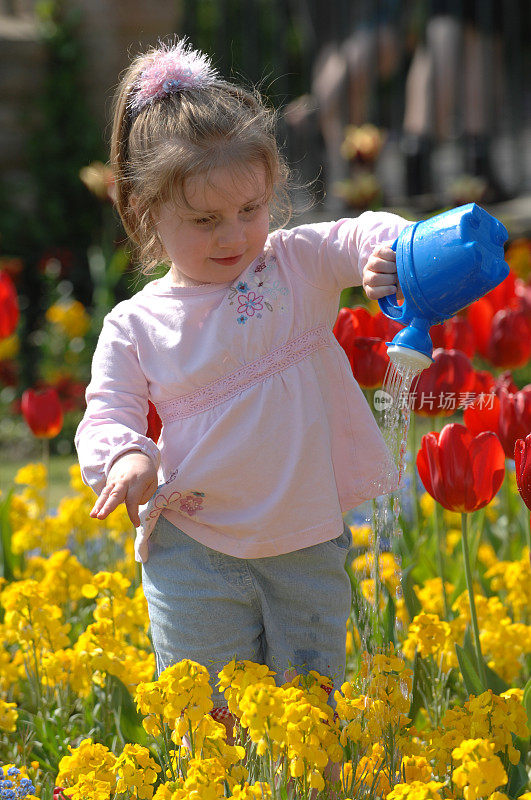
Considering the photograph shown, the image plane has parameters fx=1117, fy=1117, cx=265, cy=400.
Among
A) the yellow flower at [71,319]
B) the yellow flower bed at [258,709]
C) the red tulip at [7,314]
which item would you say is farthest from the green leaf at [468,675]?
the yellow flower at [71,319]

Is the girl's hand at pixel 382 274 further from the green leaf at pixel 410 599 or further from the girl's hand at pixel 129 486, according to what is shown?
the green leaf at pixel 410 599

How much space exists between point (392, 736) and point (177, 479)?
0.56 metres

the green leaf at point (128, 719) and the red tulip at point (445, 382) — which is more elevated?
the red tulip at point (445, 382)

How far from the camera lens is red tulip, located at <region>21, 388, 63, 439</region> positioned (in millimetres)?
2941

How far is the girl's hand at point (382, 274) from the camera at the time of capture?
1.74 meters

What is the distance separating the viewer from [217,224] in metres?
1.88

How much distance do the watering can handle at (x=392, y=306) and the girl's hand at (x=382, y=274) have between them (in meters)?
0.02

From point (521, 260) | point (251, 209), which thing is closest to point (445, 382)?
point (251, 209)

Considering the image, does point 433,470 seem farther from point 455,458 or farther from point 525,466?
point 525,466

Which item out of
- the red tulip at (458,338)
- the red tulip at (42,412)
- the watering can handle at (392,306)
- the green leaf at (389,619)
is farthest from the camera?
the red tulip at (42,412)

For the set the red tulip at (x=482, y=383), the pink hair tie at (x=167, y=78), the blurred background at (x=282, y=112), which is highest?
the blurred background at (x=282, y=112)

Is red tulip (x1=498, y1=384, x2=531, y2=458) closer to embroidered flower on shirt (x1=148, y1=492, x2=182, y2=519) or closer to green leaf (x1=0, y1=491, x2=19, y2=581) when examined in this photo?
embroidered flower on shirt (x1=148, y1=492, x2=182, y2=519)

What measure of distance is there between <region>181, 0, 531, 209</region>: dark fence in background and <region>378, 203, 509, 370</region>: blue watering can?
4997mm

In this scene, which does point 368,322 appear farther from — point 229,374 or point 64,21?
point 64,21
